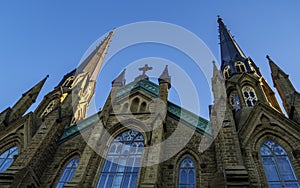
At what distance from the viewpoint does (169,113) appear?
1516cm

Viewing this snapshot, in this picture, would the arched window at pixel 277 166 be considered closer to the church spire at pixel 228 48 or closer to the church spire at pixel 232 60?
the church spire at pixel 232 60

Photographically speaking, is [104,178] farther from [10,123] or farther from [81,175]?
[10,123]

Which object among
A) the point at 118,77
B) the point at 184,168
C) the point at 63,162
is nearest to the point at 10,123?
the point at 63,162

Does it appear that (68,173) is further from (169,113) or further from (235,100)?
(235,100)

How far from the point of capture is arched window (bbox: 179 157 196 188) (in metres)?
11.6

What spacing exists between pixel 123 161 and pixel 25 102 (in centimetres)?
985

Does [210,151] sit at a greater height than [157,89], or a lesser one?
lesser

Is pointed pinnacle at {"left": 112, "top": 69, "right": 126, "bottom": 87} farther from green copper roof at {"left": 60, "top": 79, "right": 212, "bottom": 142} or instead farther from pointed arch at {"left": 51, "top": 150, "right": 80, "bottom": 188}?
pointed arch at {"left": 51, "top": 150, "right": 80, "bottom": 188}

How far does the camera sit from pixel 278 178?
1114cm

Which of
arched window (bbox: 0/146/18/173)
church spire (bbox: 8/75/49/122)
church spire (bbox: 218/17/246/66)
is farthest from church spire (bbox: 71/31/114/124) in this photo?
church spire (bbox: 218/17/246/66)

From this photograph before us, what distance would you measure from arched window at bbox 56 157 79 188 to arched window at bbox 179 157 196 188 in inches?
190

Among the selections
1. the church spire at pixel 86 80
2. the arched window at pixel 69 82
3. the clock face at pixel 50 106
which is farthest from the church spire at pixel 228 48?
the clock face at pixel 50 106

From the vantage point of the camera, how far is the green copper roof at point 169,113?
45.8ft

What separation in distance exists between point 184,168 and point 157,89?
5974mm
